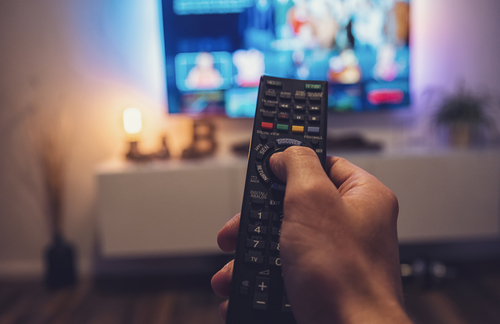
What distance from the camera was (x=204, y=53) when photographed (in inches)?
59.6

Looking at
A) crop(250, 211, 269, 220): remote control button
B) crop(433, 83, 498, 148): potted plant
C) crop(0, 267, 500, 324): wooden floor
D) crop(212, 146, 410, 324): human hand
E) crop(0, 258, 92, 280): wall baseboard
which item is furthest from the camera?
crop(0, 258, 92, 280): wall baseboard

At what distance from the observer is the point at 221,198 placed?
1.39 m

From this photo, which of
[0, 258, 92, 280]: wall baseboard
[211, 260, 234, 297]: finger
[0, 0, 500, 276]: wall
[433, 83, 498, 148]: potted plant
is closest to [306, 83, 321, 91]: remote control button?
[211, 260, 234, 297]: finger

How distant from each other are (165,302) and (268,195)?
1.16 meters

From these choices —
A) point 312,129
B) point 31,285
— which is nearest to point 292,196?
point 312,129

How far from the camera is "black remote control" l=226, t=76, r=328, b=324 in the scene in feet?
1.34

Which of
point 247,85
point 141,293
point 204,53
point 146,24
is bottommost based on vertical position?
point 141,293

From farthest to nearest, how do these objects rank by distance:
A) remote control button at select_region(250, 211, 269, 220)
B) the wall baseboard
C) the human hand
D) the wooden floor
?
the wall baseboard, the wooden floor, remote control button at select_region(250, 211, 269, 220), the human hand

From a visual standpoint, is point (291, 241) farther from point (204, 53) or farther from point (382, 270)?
point (204, 53)

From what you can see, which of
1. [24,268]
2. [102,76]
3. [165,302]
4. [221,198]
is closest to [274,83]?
[221,198]

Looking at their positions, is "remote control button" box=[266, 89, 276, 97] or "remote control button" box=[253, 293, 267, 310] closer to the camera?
"remote control button" box=[253, 293, 267, 310]

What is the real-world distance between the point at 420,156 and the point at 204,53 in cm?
102

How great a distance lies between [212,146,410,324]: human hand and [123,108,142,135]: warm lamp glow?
1.22 metres

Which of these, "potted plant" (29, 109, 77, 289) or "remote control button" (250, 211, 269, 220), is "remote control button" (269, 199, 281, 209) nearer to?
"remote control button" (250, 211, 269, 220)
